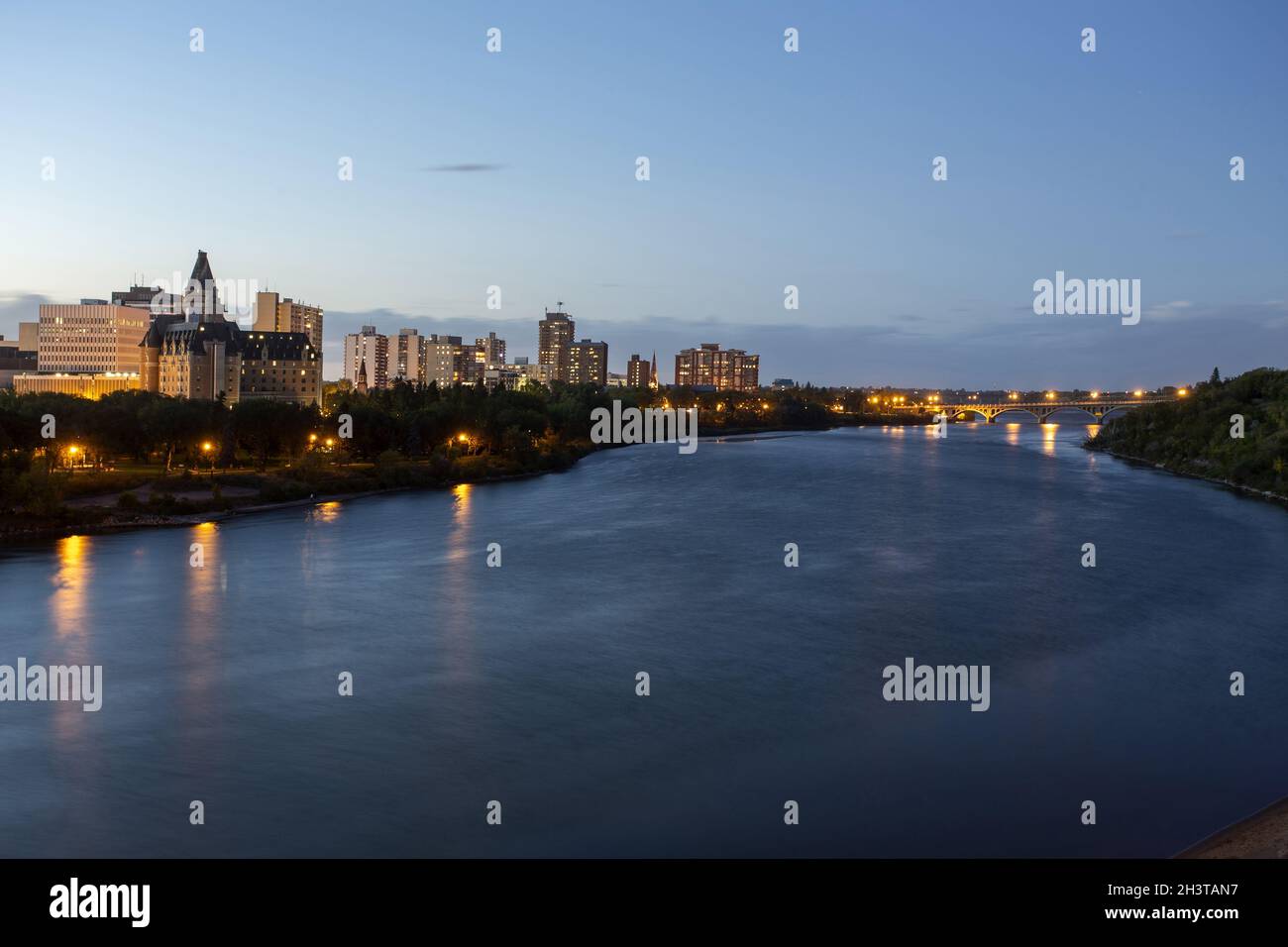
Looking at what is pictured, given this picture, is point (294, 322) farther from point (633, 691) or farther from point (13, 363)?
point (633, 691)

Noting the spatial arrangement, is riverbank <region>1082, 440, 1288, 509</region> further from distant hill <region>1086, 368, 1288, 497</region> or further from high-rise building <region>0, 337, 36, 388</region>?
high-rise building <region>0, 337, 36, 388</region>

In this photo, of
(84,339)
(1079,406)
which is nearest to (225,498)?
(84,339)

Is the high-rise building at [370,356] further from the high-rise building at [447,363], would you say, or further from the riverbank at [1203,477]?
the riverbank at [1203,477]

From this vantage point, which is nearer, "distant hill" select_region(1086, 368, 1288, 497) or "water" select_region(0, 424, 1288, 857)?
"water" select_region(0, 424, 1288, 857)

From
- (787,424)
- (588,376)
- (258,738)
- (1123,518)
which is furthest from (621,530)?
(588,376)

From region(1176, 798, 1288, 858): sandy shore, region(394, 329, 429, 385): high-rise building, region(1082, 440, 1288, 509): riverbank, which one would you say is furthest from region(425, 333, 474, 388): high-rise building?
region(1176, 798, 1288, 858): sandy shore

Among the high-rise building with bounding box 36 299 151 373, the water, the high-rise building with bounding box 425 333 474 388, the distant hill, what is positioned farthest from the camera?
the high-rise building with bounding box 425 333 474 388
